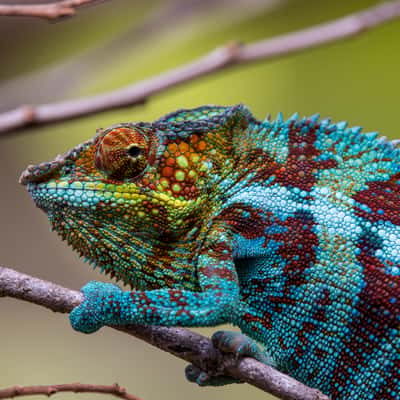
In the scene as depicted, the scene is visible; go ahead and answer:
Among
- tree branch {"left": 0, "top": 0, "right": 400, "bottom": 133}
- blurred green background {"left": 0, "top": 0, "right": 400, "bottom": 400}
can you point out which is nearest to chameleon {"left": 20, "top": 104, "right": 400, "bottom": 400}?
tree branch {"left": 0, "top": 0, "right": 400, "bottom": 133}

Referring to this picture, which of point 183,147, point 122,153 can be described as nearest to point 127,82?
point 183,147

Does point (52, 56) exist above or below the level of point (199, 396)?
above

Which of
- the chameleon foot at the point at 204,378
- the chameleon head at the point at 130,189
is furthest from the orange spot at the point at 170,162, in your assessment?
the chameleon foot at the point at 204,378

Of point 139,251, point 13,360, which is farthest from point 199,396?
point 139,251

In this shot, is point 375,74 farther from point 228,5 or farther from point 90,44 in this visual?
point 90,44

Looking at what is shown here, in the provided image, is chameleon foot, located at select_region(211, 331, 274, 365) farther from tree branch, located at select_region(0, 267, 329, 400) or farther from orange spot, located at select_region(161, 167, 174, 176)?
orange spot, located at select_region(161, 167, 174, 176)
